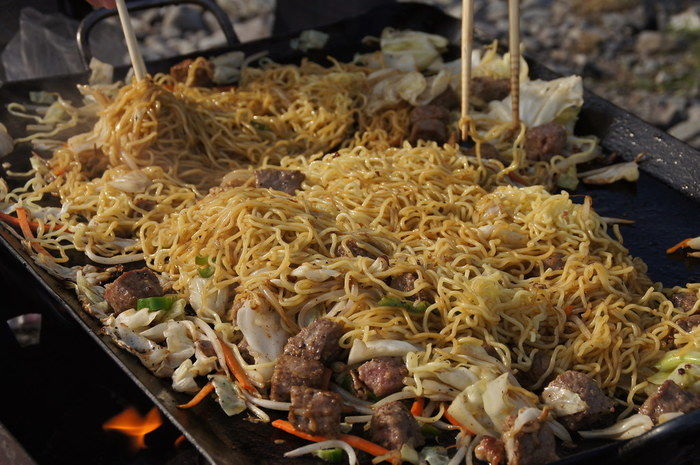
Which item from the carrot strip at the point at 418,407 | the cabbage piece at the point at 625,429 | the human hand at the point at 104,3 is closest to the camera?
the cabbage piece at the point at 625,429

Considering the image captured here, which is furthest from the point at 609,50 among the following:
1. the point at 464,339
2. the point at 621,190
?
the point at 464,339

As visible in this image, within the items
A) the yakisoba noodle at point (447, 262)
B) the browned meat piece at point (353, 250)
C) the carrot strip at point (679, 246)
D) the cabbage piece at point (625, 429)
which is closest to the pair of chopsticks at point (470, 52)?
the yakisoba noodle at point (447, 262)

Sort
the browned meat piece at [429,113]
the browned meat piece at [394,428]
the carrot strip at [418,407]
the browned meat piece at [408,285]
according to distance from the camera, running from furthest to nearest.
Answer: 1. the browned meat piece at [429,113]
2. the browned meat piece at [408,285]
3. the carrot strip at [418,407]
4. the browned meat piece at [394,428]

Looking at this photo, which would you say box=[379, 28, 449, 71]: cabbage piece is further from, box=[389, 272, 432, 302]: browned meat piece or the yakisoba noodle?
box=[389, 272, 432, 302]: browned meat piece

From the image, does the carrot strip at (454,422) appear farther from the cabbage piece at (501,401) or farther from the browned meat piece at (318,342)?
the browned meat piece at (318,342)

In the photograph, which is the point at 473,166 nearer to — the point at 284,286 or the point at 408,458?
the point at 284,286

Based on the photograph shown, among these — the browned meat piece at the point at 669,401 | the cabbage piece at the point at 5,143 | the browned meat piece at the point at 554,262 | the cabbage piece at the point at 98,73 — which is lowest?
the browned meat piece at the point at 669,401

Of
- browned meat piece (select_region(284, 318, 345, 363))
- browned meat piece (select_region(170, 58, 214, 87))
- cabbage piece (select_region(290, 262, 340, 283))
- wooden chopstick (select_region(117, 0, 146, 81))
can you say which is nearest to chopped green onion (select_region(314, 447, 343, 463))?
browned meat piece (select_region(284, 318, 345, 363))
